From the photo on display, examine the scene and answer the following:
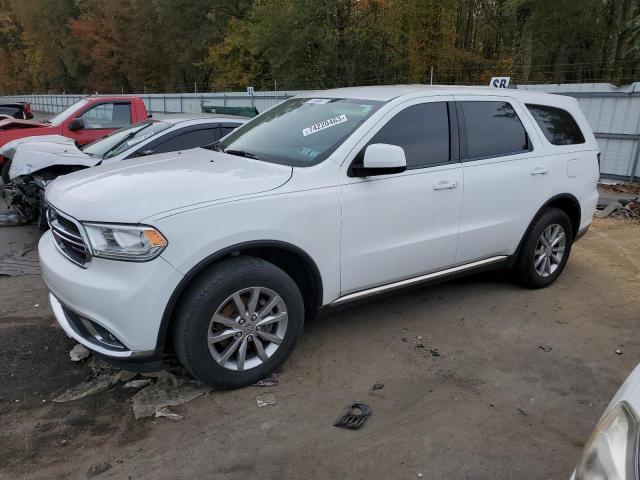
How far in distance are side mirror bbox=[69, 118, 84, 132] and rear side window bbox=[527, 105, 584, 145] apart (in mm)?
7082

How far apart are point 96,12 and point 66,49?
8.87m

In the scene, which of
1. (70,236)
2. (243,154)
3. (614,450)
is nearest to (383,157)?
(243,154)

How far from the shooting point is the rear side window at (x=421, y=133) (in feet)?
12.4

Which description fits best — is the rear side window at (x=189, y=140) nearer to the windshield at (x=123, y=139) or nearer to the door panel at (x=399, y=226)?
the windshield at (x=123, y=139)

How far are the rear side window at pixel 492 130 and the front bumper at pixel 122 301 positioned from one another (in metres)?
2.63

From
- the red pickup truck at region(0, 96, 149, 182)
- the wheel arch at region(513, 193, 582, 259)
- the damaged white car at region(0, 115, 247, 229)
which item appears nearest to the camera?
the wheel arch at region(513, 193, 582, 259)

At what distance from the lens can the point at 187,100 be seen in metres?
24.3

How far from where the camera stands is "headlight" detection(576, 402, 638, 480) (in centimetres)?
145

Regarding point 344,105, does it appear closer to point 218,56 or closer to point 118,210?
point 118,210

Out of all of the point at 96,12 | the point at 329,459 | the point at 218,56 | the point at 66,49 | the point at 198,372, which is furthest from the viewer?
the point at 66,49

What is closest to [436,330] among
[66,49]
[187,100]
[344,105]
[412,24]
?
[344,105]

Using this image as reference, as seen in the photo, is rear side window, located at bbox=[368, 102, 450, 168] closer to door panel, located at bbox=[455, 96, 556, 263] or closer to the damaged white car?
door panel, located at bbox=[455, 96, 556, 263]

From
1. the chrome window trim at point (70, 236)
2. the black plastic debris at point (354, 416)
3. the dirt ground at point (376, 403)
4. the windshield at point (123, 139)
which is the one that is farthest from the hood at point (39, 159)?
the black plastic debris at point (354, 416)

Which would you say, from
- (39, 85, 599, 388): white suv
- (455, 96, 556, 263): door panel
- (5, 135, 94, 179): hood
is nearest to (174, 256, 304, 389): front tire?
(39, 85, 599, 388): white suv
